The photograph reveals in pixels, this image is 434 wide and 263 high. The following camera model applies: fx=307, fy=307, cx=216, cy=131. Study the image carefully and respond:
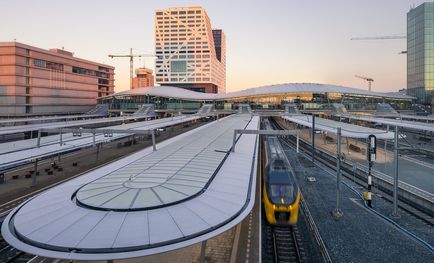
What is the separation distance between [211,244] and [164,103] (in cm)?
10235

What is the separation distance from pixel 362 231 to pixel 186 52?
6816 inches

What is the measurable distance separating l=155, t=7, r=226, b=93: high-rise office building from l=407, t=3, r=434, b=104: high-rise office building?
335 feet

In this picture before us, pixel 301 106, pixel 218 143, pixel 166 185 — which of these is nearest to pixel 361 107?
pixel 301 106

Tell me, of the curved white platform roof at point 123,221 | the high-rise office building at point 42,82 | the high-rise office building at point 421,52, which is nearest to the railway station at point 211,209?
the curved white platform roof at point 123,221

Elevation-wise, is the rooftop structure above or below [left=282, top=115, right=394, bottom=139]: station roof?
above

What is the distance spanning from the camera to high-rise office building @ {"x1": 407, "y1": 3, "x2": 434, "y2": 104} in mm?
97875

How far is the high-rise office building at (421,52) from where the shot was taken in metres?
97.9

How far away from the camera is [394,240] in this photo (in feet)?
60.0

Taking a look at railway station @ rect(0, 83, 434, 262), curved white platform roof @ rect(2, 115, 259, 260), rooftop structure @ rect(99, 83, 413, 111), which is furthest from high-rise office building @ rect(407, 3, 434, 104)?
curved white platform roof @ rect(2, 115, 259, 260)

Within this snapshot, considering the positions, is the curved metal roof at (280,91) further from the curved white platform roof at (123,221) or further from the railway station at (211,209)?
the curved white platform roof at (123,221)

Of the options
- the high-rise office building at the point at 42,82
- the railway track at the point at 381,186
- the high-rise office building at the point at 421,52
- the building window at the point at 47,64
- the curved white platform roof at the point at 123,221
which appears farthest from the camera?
the high-rise office building at the point at 421,52

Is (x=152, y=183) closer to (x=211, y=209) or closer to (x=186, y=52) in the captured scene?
(x=211, y=209)

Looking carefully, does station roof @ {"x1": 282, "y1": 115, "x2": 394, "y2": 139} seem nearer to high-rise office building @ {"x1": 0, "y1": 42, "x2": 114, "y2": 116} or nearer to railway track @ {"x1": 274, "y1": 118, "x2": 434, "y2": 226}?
railway track @ {"x1": 274, "y1": 118, "x2": 434, "y2": 226}

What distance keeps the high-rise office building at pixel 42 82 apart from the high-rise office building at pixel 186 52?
74.4 m
